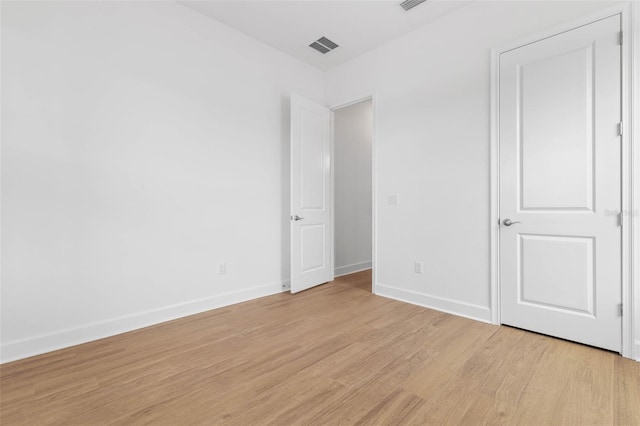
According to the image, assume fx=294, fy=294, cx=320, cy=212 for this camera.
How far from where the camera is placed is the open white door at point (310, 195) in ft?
11.8

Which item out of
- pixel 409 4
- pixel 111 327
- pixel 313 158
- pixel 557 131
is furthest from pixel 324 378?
pixel 409 4

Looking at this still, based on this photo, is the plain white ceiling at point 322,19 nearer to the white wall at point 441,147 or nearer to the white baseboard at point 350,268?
the white wall at point 441,147

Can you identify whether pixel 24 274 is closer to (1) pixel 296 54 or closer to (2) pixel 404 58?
(1) pixel 296 54

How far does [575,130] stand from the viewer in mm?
2213

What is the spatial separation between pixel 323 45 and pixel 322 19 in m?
0.48

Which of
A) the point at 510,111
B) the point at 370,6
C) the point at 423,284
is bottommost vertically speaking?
the point at 423,284

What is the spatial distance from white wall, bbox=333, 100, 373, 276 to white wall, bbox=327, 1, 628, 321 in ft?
3.73

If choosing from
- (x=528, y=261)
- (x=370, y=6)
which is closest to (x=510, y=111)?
(x=528, y=261)

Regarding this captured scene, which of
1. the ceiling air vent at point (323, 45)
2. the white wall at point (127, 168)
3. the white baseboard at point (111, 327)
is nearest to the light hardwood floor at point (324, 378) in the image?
the white baseboard at point (111, 327)

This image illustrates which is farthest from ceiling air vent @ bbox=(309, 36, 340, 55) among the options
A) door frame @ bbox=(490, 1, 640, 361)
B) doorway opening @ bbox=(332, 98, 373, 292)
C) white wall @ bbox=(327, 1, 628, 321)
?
door frame @ bbox=(490, 1, 640, 361)

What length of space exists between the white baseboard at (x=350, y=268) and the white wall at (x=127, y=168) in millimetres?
1212

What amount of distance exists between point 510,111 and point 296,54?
2.58m

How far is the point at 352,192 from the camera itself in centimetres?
487

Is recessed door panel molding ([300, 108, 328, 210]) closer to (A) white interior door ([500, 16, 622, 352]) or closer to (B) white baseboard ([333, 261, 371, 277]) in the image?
(B) white baseboard ([333, 261, 371, 277])
